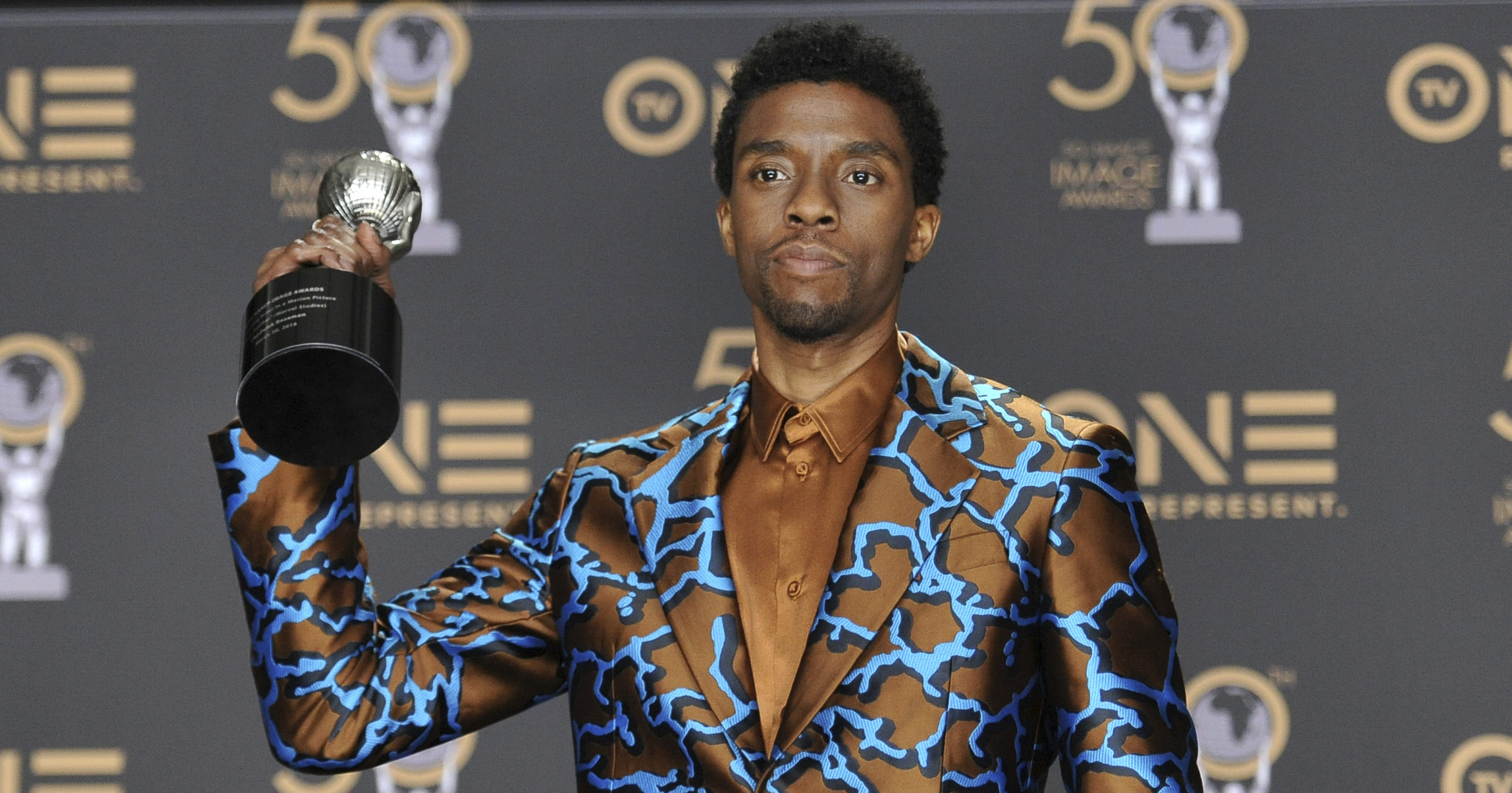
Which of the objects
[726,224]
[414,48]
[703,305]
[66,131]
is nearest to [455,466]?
[703,305]

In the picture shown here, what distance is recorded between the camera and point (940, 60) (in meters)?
2.81

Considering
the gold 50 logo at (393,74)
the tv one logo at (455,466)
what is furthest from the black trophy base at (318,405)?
the gold 50 logo at (393,74)

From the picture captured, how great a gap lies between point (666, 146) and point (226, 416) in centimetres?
87

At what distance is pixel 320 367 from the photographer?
1362 millimetres

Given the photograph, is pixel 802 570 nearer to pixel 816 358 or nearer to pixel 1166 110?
pixel 816 358

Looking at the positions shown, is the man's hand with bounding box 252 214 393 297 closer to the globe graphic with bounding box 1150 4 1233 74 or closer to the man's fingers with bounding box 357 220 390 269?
the man's fingers with bounding box 357 220 390 269

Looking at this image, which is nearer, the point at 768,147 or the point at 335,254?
the point at 335,254

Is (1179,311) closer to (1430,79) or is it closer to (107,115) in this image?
(1430,79)

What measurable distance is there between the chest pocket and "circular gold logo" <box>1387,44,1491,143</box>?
5.58ft

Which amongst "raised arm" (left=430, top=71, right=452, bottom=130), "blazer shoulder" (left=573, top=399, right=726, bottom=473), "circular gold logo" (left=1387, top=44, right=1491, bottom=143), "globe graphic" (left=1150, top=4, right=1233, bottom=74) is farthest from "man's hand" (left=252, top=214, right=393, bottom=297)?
"circular gold logo" (left=1387, top=44, right=1491, bottom=143)

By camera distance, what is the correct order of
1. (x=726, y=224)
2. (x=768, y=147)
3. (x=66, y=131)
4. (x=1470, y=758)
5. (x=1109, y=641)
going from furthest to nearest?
(x=66, y=131), (x=1470, y=758), (x=726, y=224), (x=768, y=147), (x=1109, y=641)

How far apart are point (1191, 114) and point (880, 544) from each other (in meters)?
1.60

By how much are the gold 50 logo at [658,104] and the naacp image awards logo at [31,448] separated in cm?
102

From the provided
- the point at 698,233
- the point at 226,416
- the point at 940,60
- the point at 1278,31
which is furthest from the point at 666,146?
the point at 1278,31
